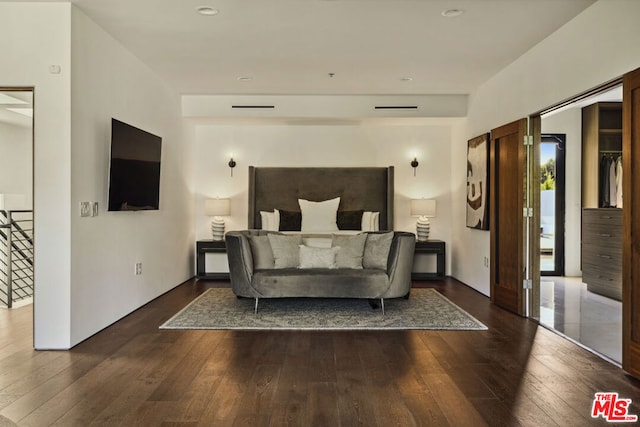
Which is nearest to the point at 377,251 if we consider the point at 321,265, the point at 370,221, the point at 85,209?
the point at 321,265

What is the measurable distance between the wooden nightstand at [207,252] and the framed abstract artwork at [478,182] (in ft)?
11.8

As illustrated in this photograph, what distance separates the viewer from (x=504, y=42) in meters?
4.49

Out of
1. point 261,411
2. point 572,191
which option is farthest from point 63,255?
point 572,191

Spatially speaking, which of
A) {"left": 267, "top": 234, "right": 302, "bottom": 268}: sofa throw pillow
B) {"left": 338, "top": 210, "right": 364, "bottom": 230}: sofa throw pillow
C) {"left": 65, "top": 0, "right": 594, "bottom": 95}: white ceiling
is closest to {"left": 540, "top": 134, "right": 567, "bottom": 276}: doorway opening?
{"left": 65, "top": 0, "right": 594, "bottom": 95}: white ceiling

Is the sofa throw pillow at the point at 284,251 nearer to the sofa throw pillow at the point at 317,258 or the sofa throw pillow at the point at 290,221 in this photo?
the sofa throw pillow at the point at 317,258

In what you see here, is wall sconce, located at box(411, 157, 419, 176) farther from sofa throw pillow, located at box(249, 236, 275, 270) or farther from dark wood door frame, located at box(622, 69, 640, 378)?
dark wood door frame, located at box(622, 69, 640, 378)

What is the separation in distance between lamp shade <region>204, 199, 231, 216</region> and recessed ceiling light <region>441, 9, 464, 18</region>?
4534 mm

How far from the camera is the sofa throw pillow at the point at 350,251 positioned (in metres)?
5.18

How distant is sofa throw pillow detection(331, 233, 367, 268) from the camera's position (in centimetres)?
518

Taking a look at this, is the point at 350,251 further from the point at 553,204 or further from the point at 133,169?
the point at 553,204

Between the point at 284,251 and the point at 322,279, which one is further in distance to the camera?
the point at 284,251

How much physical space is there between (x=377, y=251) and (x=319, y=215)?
230 centimetres

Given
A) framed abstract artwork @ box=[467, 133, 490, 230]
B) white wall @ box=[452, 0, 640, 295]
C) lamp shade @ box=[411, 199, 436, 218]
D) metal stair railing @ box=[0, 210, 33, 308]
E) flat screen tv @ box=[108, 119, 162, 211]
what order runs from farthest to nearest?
lamp shade @ box=[411, 199, 436, 218]
framed abstract artwork @ box=[467, 133, 490, 230]
metal stair railing @ box=[0, 210, 33, 308]
flat screen tv @ box=[108, 119, 162, 211]
white wall @ box=[452, 0, 640, 295]
